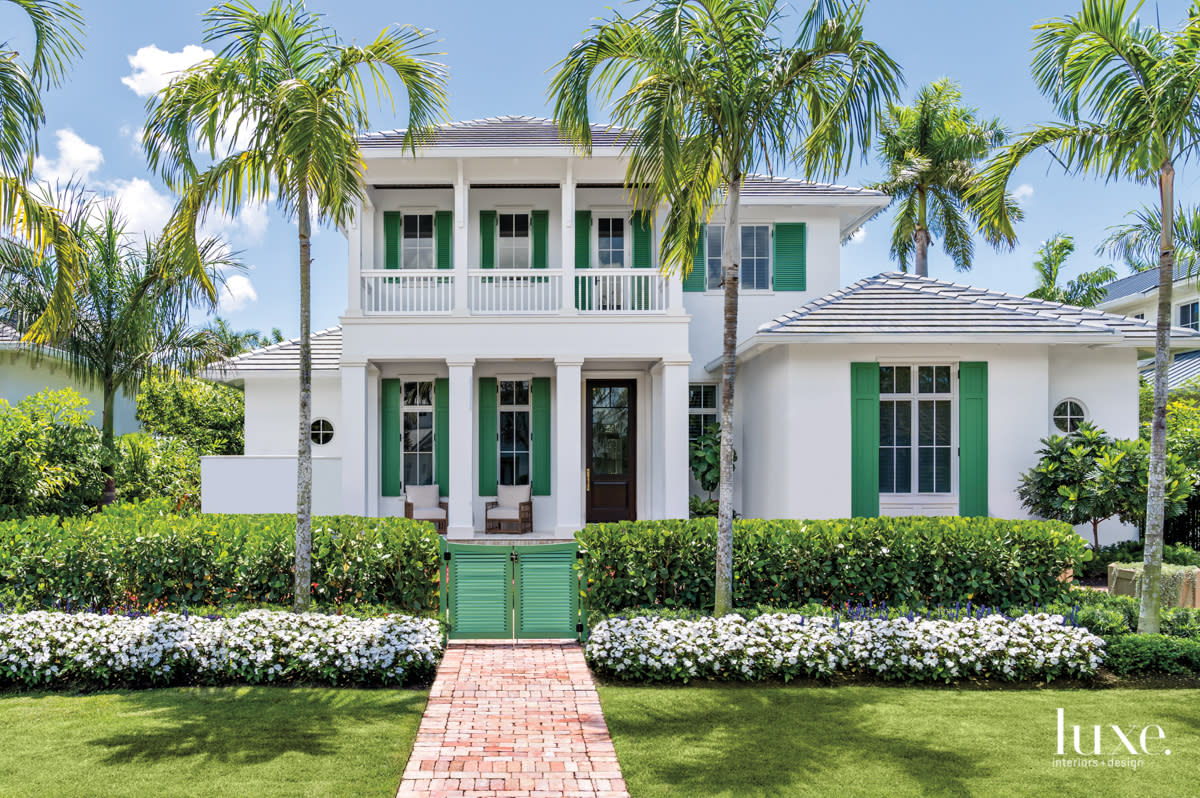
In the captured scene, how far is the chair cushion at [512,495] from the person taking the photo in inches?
528

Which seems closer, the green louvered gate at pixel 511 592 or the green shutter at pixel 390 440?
the green louvered gate at pixel 511 592

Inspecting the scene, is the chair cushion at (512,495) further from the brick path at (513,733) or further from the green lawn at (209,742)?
the green lawn at (209,742)

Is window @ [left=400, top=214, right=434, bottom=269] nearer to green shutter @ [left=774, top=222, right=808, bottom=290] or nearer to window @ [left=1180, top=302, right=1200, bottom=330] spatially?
green shutter @ [left=774, top=222, right=808, bottom=290]

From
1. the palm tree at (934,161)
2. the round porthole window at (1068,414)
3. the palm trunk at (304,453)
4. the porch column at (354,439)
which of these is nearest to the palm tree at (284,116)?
the palm trunk at (304,453)

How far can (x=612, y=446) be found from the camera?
14.3 meters

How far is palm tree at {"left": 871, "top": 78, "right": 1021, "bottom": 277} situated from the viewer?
70.9 feet

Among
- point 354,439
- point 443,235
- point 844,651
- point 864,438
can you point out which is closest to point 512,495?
point 354,439

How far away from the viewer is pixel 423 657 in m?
6.36

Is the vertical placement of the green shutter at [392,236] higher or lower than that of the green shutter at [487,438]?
higher

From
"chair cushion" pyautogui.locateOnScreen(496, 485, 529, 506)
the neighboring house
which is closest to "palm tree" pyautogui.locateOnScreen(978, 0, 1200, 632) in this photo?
"chair cushion" pyautogui.locateOnScreen(496, 485, 529, 506)

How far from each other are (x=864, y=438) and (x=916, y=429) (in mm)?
924

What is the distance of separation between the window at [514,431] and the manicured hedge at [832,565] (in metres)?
6.33

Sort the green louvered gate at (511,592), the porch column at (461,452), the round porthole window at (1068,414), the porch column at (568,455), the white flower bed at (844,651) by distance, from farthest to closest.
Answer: the porch column at (461,452)
the porch column at (568,455)
the round porthole window at (1068,414)
the green louvered gate at (511,592)
the white flower bed at (844,651)

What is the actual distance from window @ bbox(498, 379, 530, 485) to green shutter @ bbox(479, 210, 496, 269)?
234 cm
